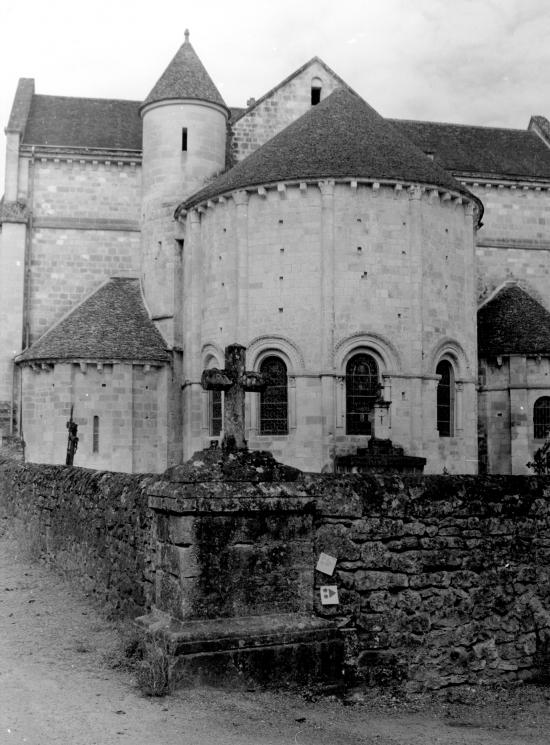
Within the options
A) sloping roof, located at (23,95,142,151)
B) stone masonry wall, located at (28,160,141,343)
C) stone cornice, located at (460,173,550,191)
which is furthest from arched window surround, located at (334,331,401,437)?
sloping roof, located at (23,95,142,151)

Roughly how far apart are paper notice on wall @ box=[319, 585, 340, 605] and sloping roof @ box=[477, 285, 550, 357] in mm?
21772

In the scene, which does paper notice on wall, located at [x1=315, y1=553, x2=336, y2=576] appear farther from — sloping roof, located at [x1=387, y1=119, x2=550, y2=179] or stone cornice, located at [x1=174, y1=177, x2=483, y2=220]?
sloping roof, located at [x1=387, y1=119, x2=550, y2=179]

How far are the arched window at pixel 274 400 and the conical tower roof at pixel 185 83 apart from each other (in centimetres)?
1064

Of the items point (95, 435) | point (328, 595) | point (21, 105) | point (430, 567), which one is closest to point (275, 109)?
point (21, 105)

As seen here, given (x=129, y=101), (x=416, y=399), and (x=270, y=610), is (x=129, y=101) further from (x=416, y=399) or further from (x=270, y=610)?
(x=270, y=610)

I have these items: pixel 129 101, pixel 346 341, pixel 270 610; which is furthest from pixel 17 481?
pixel 129 101

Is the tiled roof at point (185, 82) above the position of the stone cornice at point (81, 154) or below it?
above

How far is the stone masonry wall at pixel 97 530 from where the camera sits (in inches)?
330

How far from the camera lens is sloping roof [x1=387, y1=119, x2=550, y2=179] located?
33.8m

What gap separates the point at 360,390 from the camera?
929 inches

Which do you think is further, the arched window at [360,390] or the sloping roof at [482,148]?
the sloping roof at [482,148]

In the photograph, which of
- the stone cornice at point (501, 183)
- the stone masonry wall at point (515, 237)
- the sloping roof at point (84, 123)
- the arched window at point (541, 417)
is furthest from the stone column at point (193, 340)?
the stone masonry wall at point (515, 237)

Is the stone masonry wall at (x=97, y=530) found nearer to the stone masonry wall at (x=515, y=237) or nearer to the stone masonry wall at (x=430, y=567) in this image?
the stone masonry wall at (x=430, y=567)

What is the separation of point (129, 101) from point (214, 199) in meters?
11.7
